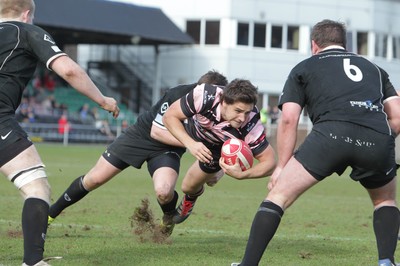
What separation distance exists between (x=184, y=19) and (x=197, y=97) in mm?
38482

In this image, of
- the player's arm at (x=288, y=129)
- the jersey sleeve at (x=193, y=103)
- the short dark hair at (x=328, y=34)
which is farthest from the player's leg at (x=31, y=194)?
the short dark hair at (x=328, y=34)

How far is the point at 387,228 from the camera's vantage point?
24.0 ft

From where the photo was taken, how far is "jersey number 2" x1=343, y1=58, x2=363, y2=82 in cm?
692

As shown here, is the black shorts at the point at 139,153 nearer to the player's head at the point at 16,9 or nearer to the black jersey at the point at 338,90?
the black jersey at the point at 338,90

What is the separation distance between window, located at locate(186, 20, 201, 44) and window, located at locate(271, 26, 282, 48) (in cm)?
409

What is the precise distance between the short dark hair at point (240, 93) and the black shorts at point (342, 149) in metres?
0.84

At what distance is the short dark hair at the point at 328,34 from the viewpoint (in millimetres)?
7078

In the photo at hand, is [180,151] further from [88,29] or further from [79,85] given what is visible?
[88,29]

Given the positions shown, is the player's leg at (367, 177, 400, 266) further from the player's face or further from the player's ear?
the player's ear

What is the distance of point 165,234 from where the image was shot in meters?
9.39

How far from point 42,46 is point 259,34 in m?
40.7

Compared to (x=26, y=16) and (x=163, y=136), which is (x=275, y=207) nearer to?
(x=26, y=16)

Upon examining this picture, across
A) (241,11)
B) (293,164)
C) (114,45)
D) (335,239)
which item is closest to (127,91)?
(114,45)

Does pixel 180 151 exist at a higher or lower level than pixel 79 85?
lower
